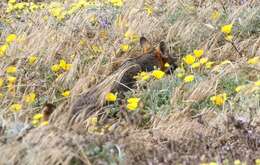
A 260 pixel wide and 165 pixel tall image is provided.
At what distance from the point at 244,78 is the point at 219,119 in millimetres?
843

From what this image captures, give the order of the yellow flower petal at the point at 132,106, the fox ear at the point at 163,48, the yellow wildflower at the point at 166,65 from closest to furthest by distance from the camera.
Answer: the yellow flower petal at the point at 132,106 → the yellow wildflower at the point at 166,65 → the fox ear at the point at 163,48

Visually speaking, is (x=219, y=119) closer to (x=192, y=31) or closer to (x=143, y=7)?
(x=192, y=31)

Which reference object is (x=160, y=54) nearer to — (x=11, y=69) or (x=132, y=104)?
(x=132, y=104)

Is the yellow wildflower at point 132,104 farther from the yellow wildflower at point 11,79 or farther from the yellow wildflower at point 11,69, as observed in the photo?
the yellow wildflower at point 11,69

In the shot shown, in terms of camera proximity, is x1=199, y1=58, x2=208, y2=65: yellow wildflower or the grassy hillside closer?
the grassy hillside

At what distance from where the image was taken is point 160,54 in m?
5.50

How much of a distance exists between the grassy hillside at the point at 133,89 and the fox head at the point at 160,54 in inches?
4.4

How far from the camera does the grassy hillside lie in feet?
11.2

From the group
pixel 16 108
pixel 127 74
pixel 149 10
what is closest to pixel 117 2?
pixel 149 10

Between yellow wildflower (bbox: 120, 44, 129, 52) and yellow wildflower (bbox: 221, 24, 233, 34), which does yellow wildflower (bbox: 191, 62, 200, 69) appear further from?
yellow wildflower (bbox: 120, 44, 129, 52)

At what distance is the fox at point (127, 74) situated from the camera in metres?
4.87

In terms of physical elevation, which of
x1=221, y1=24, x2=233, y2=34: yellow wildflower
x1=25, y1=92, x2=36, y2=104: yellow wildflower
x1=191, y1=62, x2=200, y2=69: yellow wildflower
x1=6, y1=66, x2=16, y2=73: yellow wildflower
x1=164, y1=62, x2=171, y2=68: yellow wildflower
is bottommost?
x1=25, y1=92, x2=36, y2=104: yellow wildflower

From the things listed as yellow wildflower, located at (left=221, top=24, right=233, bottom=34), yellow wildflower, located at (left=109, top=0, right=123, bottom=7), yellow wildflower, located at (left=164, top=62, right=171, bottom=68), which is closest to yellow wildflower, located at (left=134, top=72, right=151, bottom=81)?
yellow wildflower, located at (left=164, top=62, right=171, bottom=68)

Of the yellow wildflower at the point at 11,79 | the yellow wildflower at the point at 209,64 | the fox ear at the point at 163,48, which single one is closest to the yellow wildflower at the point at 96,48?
the fox ear at the point at 163,48
